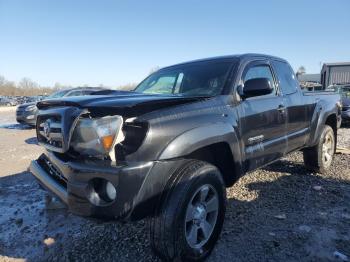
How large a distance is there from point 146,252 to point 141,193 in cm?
98

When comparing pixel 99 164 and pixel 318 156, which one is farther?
pixel 318 156

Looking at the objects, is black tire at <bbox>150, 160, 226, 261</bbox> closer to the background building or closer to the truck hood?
the truck hood

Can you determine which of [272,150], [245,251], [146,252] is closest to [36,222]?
[146,252]

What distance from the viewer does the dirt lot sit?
3027mm

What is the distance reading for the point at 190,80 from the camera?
13.2 ft

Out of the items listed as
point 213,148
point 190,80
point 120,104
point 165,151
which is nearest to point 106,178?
point 165,151

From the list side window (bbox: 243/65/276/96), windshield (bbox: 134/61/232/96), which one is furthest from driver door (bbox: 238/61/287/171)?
windshield (bbox: 134/61/232/96)

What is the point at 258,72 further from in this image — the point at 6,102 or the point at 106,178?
the point at 6,102

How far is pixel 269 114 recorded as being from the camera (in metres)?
3.90

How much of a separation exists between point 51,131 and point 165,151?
3.41 ft

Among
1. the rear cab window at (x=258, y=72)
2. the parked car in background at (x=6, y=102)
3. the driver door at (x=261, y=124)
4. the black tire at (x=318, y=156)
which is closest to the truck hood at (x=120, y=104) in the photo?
the driver door at (x=261, y=124)

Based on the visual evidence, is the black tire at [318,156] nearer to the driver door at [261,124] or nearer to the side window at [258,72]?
the driver door at [261,124]

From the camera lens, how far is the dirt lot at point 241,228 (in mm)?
3027

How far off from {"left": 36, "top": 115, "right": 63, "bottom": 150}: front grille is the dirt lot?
76 centimetres
